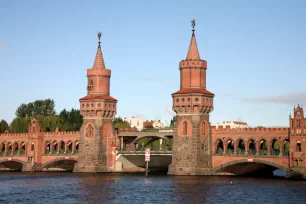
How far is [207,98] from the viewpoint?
9581 centimetres

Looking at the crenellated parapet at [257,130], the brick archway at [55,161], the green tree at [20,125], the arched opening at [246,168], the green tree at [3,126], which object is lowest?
the arched opening at [246,168]

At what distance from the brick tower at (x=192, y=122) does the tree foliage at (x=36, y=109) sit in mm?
67437

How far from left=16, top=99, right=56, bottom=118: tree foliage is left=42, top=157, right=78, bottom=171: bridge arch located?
1684 inches

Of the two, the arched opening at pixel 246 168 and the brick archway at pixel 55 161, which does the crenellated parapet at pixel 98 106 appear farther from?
the arched opening at pixel 246 168

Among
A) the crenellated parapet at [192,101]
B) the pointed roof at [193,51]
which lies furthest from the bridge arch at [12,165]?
the pointed roof at [193,51]

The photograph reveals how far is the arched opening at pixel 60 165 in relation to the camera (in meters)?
112

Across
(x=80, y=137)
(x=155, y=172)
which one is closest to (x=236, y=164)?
(x=155, y=172)

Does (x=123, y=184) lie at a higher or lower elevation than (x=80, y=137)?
lower

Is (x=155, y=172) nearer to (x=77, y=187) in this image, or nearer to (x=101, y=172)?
(x=101, y=172)

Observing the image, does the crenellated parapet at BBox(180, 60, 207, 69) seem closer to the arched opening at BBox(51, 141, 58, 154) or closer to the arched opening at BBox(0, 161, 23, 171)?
the arched opening at BBox(51, 141, 58, 154)

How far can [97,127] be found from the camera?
105 metres

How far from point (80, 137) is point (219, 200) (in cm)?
4631

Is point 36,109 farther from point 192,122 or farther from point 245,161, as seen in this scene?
point 245,161

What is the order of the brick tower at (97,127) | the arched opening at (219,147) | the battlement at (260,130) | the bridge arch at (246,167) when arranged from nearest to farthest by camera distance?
the bridge arch at (246,167), the battlement at (260,130), the arched opening at (219,147), the brick tower at (97,127)
